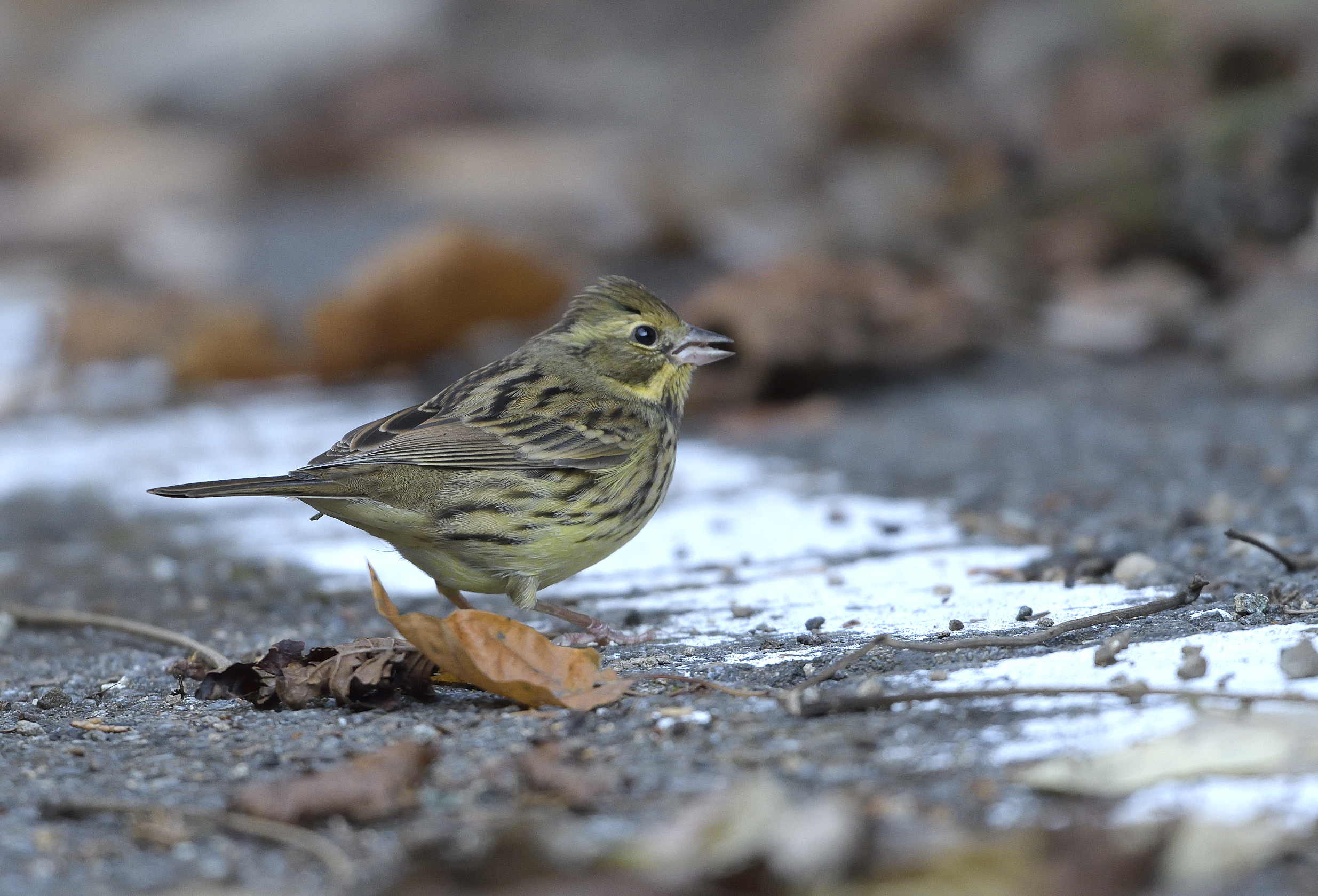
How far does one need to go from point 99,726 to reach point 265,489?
81cm

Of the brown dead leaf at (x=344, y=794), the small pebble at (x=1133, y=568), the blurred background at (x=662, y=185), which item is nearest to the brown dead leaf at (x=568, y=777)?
the brown dead leaf at (x=344, y=794)

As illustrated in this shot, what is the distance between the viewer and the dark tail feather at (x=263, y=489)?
3746mm

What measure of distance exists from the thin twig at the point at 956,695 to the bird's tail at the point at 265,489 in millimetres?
1580

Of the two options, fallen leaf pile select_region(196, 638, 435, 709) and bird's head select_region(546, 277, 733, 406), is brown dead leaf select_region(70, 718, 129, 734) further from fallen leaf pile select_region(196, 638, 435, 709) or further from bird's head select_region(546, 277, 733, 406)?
bird's head select_region(546, 277, 733, 406)

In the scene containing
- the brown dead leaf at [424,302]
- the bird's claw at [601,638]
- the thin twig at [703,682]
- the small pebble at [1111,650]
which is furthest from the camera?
the brown dead leaf at [424,302]

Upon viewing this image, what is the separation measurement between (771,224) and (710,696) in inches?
377

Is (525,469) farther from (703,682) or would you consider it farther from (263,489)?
(703,682)

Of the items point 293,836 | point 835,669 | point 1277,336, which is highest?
point 1277,336

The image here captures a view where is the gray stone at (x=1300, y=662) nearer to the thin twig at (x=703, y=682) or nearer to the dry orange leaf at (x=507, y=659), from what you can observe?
the thin twig at (x=703, y=682)

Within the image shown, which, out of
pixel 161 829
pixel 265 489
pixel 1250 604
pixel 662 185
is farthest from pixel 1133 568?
pixel 662 185

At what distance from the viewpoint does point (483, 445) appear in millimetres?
4449

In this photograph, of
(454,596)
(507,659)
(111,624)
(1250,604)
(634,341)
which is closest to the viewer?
(507,659)

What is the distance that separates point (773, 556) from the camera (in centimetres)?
502

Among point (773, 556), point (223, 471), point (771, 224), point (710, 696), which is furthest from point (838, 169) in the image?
point (710, 696)
